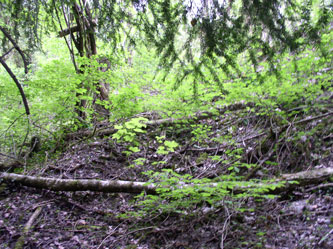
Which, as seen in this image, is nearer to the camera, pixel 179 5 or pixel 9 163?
pixel 179 5

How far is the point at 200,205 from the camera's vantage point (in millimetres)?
3725

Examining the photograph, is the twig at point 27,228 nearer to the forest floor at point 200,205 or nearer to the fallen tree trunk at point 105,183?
the forest floor at point 200,205

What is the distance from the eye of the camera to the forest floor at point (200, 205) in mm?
2980

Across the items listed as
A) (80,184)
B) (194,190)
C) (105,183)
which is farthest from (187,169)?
(80,184)

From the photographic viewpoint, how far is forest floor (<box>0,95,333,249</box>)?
2980 millimetres

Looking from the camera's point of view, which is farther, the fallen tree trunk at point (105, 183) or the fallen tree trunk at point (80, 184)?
the fallen tree trunk at point (80, 184)

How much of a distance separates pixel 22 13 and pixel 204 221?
389 centimetres

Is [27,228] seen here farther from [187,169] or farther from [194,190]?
[187,169]

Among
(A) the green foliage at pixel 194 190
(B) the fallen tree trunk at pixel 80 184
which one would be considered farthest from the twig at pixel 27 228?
(A) the green foliage at pixel 194 190

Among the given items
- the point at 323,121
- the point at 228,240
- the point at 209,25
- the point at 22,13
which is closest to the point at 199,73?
the point at 209,25

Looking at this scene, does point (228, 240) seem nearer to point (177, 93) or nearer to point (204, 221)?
point (204, 221)

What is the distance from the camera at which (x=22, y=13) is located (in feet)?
9.50

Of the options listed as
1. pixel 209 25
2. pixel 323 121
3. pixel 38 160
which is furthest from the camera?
pixel 38 160

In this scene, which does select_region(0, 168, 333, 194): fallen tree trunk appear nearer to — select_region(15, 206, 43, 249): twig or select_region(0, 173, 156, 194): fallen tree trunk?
select_region(0, 173, 156, 194): fallen tree trunk
